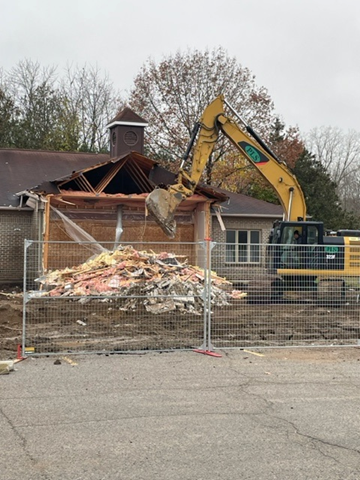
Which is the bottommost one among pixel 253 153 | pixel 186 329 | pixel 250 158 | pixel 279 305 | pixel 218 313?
pixel 186 329

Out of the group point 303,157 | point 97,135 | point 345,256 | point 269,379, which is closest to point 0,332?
point 269,379

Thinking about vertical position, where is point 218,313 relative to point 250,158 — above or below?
below

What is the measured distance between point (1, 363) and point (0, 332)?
3036 mm

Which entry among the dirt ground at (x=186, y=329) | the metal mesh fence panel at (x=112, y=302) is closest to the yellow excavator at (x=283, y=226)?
the dirt ground at (x=186, y=329)

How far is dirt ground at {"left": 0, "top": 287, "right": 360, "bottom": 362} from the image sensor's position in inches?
440

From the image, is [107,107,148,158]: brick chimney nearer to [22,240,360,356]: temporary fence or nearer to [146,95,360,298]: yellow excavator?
[146,95,360,298]: yellow excavator

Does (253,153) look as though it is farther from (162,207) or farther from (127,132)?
(127,132)

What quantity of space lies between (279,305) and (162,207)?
6.27 meters

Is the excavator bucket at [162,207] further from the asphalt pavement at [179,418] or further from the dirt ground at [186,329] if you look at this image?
the asphalt pavement at [179,418]

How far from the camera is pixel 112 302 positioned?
14828 millimetres

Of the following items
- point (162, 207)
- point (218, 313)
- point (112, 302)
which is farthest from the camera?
point (162, 207)

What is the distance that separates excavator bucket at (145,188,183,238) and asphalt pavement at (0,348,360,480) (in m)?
7.45

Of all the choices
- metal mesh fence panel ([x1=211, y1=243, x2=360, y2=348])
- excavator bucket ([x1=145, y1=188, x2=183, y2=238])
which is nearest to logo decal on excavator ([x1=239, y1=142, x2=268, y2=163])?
excavator bucket ([x1=145, y1=188, x2=183, y2=238])

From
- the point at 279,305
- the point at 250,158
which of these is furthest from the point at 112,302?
the point at 250,158
